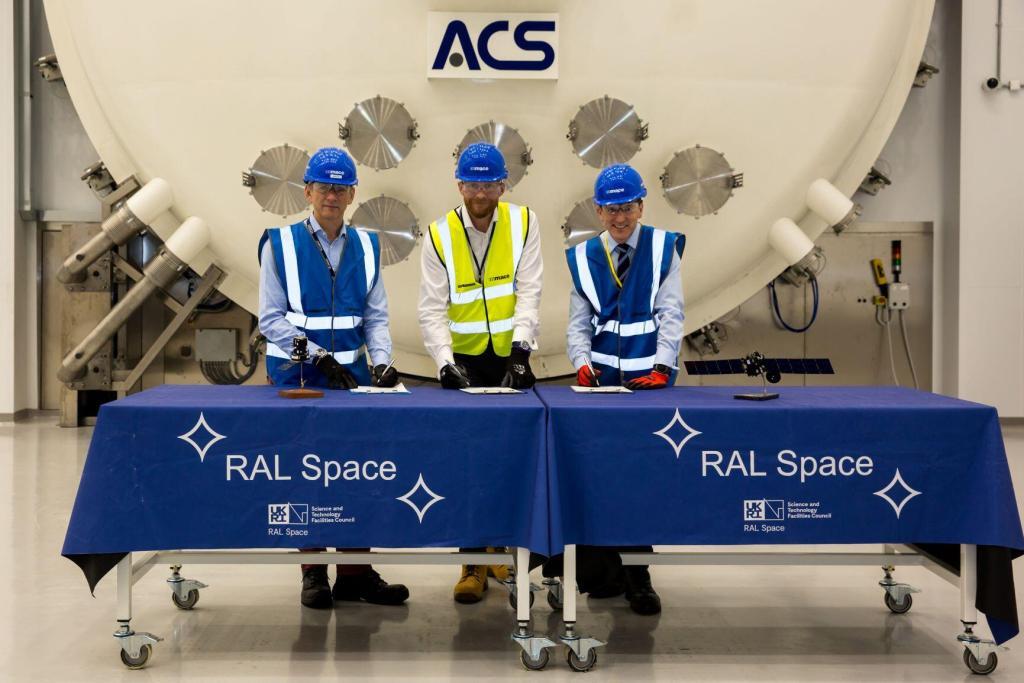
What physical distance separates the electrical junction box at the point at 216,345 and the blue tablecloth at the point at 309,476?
14.4 feet

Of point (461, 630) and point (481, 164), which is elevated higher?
point (481, 164)

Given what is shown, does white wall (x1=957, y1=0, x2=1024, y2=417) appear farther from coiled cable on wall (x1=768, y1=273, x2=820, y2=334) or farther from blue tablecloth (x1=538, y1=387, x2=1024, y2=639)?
blue tablecloth (x1=538, y1=387, x2=1024, y2=639)

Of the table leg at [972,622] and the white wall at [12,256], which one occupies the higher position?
the white wall at [12,256]

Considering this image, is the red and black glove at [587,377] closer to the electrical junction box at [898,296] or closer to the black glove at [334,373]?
the black glove at [334,373]

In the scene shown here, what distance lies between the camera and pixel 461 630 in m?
3.36

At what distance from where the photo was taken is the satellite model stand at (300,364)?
10.3 feet

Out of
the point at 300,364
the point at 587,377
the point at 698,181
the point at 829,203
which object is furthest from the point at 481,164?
the point at 829,203

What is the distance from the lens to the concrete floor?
9.82 feet

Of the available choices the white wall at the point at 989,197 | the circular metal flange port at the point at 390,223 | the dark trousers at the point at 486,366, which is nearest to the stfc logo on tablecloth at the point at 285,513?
the dark trousers at the point at 486,366

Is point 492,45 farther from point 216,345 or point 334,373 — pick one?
point 216,345

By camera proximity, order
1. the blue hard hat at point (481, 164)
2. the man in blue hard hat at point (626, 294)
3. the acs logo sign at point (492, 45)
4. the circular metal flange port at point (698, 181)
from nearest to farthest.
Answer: the blue hard hat at point (481, 164)
the man in blue hard hat at point (626, 294)
the acs logo sign at point (492, 45)
the circular metal flange port at point (698, 181)

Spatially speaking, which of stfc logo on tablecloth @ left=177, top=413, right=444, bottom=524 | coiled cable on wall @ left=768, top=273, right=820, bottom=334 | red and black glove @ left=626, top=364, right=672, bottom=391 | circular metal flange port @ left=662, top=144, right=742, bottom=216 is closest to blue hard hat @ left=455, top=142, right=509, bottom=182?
red and black glove @ left=626, top=364, right=672, bottom=391

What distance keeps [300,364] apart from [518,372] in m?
0.71

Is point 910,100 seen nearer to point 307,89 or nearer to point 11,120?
point 307,89
